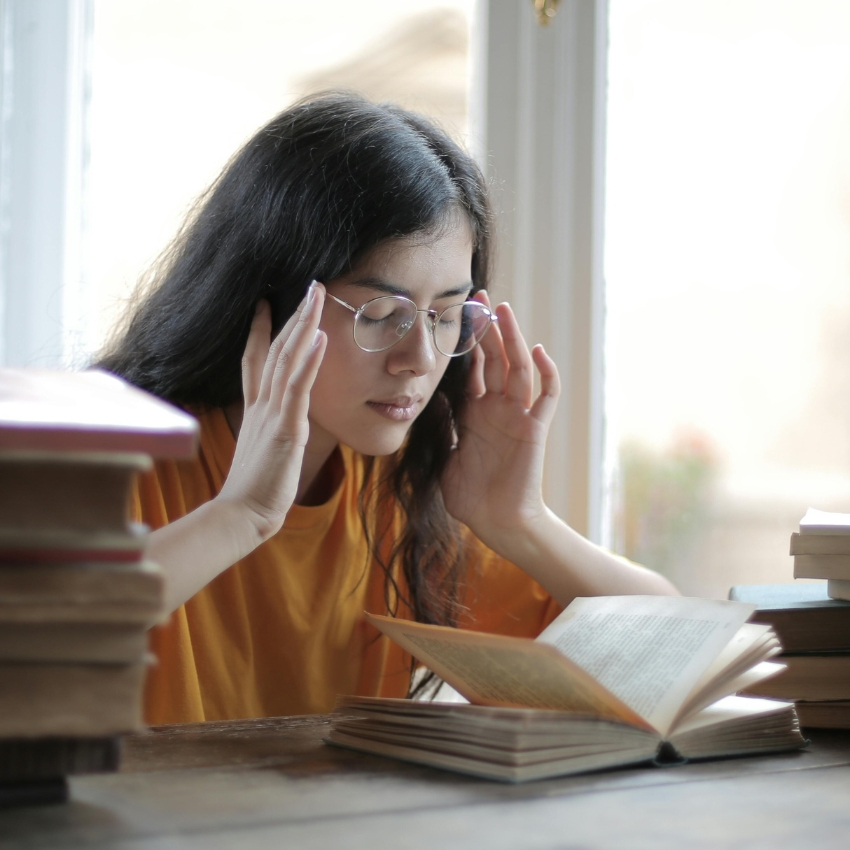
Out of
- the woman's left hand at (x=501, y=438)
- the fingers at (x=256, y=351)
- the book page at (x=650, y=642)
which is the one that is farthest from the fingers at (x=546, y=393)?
the book page at (x=650, y=642)

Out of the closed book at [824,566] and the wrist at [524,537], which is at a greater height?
the closed book at [824,566]

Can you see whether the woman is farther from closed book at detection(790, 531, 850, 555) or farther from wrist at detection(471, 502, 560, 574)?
closed book at detection(790, 531, 850, 555)

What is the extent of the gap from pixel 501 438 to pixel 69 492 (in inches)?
37.7

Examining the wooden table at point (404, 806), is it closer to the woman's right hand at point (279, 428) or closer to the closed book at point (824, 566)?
the closed book at point (824, 566)

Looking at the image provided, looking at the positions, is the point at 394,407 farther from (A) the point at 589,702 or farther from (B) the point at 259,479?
(A) the point at 589,702

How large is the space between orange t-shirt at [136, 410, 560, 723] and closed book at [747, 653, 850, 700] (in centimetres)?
50

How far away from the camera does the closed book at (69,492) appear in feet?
1.96

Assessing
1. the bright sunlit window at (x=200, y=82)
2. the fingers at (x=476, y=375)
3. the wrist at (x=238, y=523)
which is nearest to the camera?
the wrist at (x=238, y=523)

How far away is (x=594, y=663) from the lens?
0.91 metres

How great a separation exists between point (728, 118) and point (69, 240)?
1.27 metres

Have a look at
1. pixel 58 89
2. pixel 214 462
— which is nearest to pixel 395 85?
pixel 58 89

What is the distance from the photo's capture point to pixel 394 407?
1341 millimetres

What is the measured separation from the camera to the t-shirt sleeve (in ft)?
4.90

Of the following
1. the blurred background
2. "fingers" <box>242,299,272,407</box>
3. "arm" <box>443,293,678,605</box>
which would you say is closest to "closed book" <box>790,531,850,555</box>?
"arm" <box>443,293,678,605</box>
